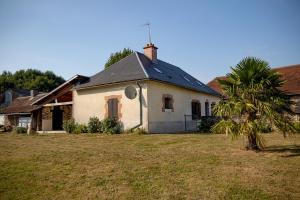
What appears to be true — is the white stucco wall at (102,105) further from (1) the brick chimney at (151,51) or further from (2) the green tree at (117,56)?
(2) the green tree at (117,56)

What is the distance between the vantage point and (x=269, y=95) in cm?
798

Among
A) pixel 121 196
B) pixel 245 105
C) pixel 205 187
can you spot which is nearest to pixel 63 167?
pixel 121 196

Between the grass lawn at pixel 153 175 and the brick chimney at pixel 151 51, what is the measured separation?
1355 cm

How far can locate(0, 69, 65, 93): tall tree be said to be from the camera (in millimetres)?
57844

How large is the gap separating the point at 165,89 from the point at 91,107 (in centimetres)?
549

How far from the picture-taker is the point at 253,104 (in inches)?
314

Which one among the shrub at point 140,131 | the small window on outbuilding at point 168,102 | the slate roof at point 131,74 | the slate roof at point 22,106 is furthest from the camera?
the slate roof at point 22,106

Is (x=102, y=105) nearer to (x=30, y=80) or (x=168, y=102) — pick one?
(x=168, y=102)

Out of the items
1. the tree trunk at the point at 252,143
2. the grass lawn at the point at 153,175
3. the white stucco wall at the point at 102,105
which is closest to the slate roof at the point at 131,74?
the white stucco wall at the point at 102,105

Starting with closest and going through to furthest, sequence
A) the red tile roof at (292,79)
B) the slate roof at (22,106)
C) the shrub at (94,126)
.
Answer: the shrub at (94,126) → the red tile roof at (292,79) → the slate roof at (22,106)

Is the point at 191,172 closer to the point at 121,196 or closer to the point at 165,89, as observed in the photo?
the point at 121,196

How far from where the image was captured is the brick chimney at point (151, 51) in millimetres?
20469

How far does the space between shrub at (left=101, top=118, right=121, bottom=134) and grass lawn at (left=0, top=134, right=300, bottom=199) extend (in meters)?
7.89

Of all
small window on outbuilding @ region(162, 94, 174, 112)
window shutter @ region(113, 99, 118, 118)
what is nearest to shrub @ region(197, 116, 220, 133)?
small window on outbuilding @ region(162, 94, 174, 112)
